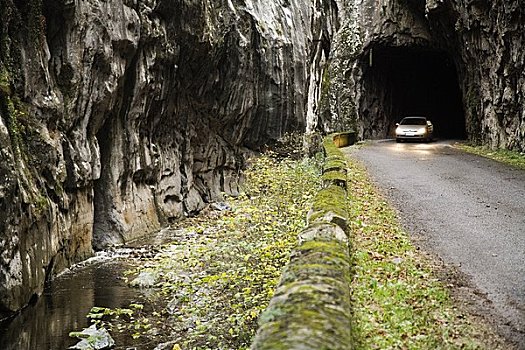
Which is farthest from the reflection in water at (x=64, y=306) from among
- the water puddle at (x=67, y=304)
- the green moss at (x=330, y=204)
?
the green moss at (x=330, y=204)

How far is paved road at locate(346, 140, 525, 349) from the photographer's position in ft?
21.2

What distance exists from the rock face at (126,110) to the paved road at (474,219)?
924 cm

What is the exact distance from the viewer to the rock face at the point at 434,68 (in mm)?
24234

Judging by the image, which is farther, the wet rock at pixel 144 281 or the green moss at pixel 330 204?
the wet rock at pixel 144 281

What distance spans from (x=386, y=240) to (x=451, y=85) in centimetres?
4522

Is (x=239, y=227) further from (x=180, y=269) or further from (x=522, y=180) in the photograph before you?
(x=522, y=180)

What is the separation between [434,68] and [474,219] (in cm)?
3976

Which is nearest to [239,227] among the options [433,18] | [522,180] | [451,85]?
[522,180]

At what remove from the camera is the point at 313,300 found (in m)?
4.38

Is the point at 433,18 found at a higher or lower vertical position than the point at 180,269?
higher

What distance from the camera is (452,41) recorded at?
1270 inches

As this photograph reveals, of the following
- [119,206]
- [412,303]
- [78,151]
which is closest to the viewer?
[412,303]

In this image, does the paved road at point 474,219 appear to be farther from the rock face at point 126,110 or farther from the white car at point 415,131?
the white car at point 415,131

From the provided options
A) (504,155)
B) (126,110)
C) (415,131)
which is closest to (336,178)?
(126,110)
